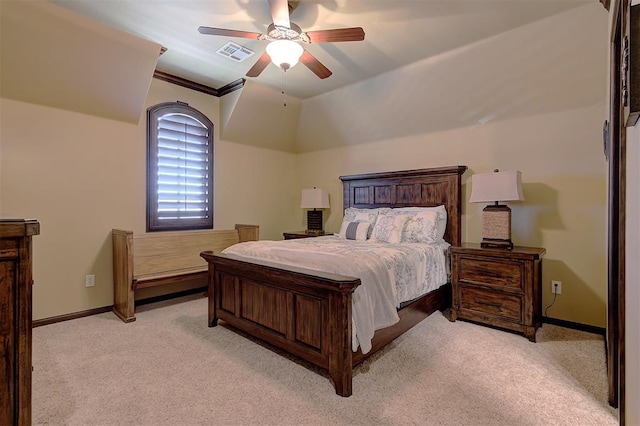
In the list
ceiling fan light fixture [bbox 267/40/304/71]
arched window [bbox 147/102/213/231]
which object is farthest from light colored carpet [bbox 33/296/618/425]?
ceiling fan light fixture [bbox 267/40/304/71]

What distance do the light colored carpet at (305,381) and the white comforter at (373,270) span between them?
0.37 metres

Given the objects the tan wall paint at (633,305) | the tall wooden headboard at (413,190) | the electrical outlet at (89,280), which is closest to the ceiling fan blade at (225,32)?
the tan wall paint at (633,305)

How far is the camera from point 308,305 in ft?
7.15

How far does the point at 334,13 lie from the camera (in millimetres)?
2547

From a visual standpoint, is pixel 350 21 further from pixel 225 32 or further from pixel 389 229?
pixel 389 229

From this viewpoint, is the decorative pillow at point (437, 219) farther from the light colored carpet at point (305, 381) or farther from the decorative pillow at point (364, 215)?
the light colored carpet at point (305, 381)

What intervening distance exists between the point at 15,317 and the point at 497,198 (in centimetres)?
342

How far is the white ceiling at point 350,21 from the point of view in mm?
2438

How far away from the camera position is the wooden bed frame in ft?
6.39

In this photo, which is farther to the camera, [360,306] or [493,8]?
[493,8]

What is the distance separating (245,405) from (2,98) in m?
3.51

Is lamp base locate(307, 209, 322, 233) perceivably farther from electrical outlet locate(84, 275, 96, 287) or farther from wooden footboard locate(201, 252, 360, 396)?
electrical outlet locate(84, 275, 96, 287)

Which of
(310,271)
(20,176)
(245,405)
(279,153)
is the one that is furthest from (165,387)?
(279,153)

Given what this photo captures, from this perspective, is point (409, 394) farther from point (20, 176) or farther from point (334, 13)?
point (20, 176)
